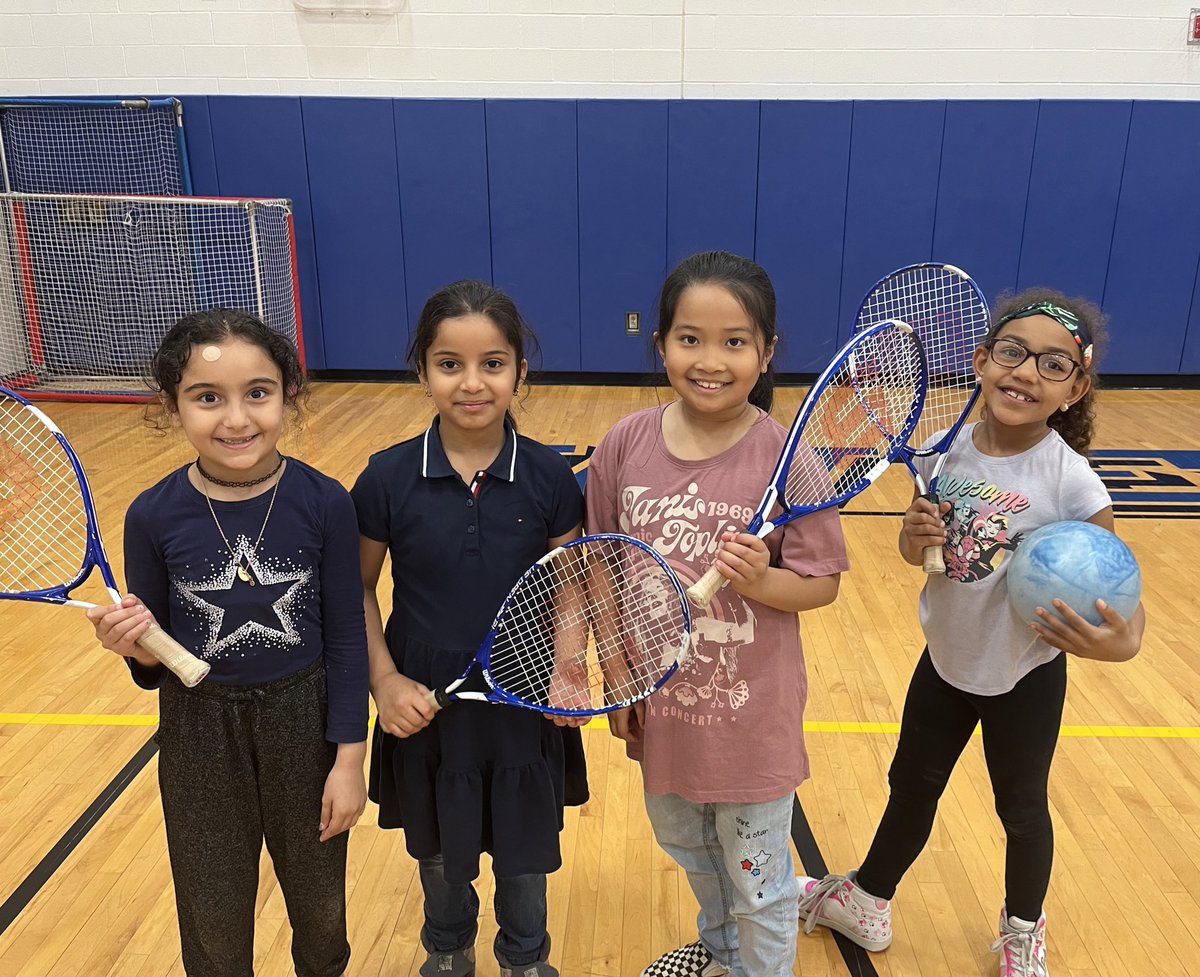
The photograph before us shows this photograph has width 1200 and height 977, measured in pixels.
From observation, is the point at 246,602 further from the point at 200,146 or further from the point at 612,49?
the point at 200,146

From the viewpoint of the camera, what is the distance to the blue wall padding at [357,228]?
8.20 meters

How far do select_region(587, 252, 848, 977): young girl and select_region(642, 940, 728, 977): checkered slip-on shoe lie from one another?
29 cm

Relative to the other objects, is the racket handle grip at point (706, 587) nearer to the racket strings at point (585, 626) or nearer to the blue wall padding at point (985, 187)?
the racket strings at point (585, 626)

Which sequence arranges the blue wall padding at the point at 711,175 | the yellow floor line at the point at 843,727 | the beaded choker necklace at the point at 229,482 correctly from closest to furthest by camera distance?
the beaded choker necklace at the point at 229,482
the yellow floor line at the point at 843,727
the blue wall padding at the point at 711,175

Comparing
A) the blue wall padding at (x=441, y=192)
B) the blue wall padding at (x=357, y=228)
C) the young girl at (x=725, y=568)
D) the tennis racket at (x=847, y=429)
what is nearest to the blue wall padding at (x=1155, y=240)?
the blue wall padding at (x=441, y=192)

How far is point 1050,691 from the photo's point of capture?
1.96m

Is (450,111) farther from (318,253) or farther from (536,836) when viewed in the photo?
(536,836)

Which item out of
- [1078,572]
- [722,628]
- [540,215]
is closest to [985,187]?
[540,215]

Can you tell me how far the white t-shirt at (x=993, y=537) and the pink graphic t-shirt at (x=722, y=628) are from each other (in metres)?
0.38

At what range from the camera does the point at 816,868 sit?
2.62 metres

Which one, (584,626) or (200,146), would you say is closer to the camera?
(584,626)

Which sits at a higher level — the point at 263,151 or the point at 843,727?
the point at 263,151

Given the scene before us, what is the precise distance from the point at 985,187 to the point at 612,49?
140 inches

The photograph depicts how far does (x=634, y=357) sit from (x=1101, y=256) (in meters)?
4.35
